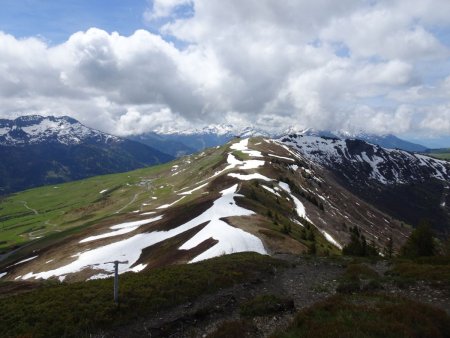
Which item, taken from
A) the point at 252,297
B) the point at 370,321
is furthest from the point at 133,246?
the point at 370,321

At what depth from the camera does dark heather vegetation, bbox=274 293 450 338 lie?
17469mm

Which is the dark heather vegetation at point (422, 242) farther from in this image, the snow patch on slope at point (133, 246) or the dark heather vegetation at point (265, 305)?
the dark heather vegetation at point (265, 305)

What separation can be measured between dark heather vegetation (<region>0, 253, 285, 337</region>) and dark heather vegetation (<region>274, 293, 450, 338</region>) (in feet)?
31.4

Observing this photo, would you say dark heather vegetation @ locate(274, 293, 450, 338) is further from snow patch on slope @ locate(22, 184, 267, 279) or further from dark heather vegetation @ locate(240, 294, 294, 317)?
snow patch on slope @ locate(22, 184, 267, 279)

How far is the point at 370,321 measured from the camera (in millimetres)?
18578

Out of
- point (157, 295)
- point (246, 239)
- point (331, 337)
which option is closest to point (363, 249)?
point (246, 239)

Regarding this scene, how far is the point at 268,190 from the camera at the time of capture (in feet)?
429

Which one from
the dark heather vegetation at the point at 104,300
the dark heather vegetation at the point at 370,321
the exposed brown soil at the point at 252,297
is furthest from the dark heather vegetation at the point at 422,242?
the dark heather vegetation at the point at 370,321

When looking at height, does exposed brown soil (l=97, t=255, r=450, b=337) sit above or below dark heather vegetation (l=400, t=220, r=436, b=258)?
above

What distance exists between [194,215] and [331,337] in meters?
70.1

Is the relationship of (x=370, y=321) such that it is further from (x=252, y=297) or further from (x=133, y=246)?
(x=133, y=246)

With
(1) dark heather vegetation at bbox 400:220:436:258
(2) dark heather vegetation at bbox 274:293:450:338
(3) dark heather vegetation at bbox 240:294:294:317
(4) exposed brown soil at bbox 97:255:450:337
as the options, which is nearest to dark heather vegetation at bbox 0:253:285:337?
(4) exposed brown soil at bbox 97:255:450:337

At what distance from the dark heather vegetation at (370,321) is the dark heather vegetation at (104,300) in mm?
9571

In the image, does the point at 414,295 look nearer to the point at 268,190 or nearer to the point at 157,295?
the point at 157,295
